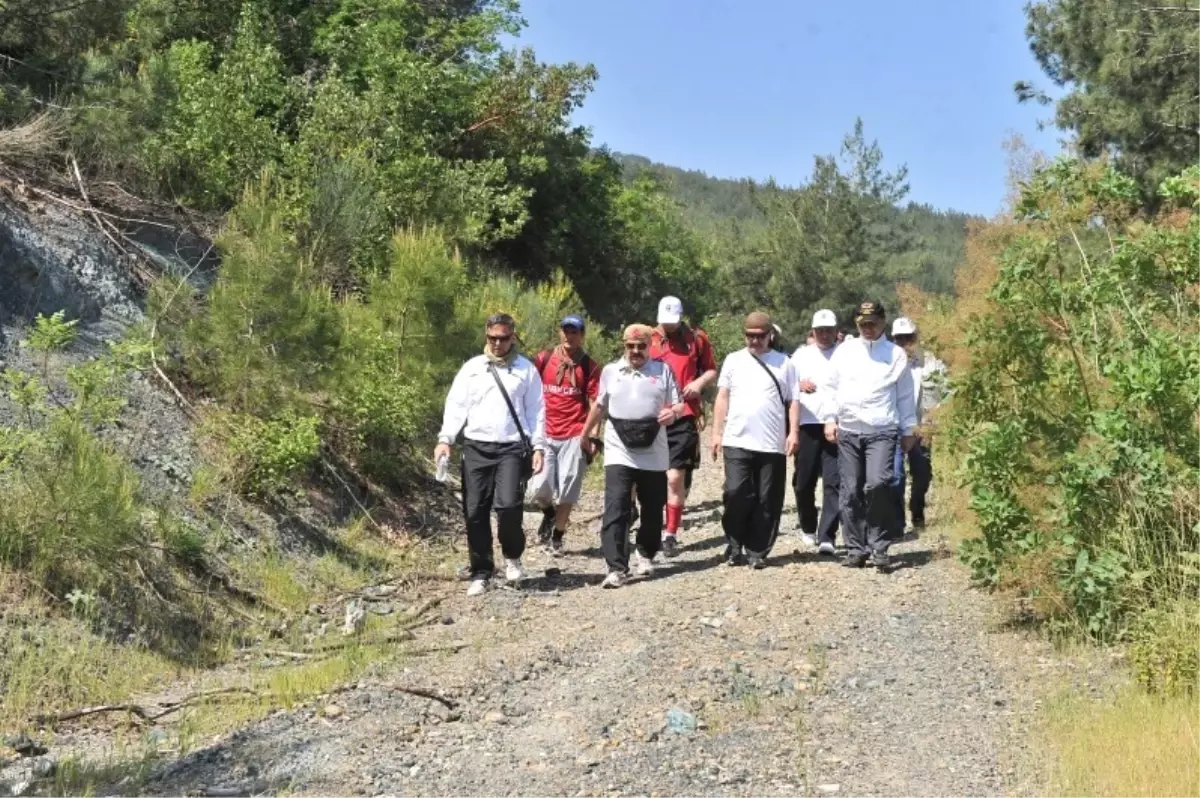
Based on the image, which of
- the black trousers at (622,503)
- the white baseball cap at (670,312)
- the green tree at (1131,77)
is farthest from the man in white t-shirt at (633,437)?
the green tree at (1131,77)

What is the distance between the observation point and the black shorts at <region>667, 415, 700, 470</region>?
32.4ft

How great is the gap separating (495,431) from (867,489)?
8.54ft

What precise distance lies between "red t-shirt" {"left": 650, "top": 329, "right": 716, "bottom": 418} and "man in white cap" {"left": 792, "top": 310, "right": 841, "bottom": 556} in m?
0.72

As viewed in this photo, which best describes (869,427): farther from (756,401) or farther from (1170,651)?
(1170,651)

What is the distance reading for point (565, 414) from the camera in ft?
34.2

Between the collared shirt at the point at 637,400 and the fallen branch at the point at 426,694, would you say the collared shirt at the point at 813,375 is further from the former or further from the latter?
the fallen branch at the point at 426,694

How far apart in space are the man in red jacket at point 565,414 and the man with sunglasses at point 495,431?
49.0 inches

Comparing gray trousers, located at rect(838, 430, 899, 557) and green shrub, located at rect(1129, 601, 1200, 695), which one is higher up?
gray trousers, located at rect(838, 430, 899, 557)

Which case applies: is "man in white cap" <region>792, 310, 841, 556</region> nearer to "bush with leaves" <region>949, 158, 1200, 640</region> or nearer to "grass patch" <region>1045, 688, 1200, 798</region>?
"bush with leaves" <region>949, 158, 1200, 640</region>

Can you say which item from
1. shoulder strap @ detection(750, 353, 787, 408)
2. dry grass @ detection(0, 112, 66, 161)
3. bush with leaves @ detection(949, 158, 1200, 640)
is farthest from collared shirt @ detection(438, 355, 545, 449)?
dry grass @ detection(0, 112, 66, 161)

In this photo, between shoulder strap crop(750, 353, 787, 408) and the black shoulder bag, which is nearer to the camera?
the black shoulder bag

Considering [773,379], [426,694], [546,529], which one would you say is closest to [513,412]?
[773,379]

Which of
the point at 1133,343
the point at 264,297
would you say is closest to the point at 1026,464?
the point at 1133,343

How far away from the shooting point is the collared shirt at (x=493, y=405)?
8898 millimetres
